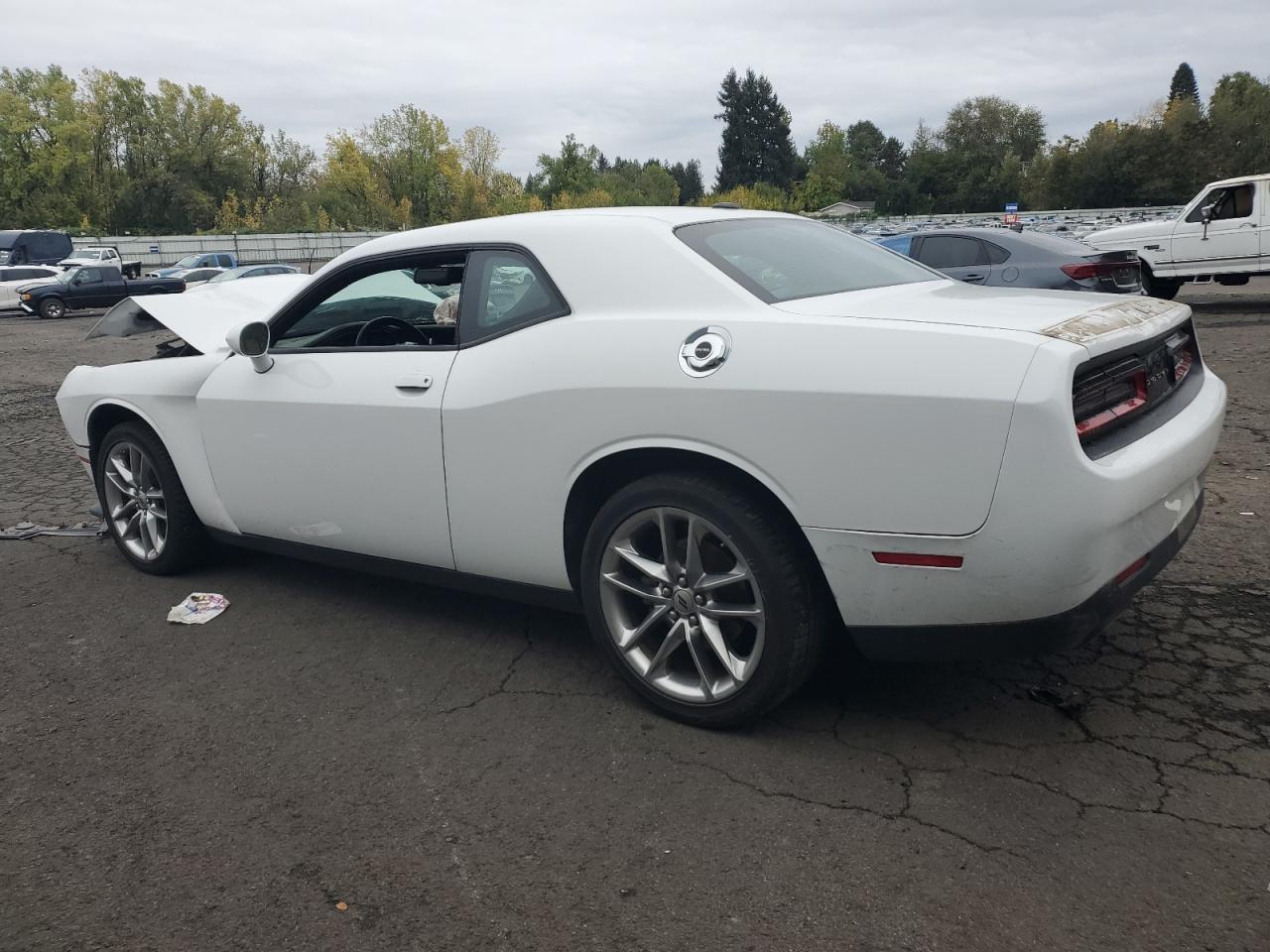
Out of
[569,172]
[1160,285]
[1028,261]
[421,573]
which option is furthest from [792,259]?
[569,172]

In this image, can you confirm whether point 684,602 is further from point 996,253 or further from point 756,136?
point 756,136

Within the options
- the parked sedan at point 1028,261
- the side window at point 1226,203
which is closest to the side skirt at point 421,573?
the parked sedan at point 1028,261

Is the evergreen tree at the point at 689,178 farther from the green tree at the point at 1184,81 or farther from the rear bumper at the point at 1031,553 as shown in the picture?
the rear bumper at the point at 1031,553

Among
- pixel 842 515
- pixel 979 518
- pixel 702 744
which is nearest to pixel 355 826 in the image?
pixel 702 744

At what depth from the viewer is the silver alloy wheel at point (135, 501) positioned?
457cm

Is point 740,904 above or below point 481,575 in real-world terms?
below

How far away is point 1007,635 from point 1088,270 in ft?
30.0

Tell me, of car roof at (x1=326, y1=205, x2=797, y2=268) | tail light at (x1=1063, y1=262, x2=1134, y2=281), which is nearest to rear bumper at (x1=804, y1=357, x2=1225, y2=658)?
car roof at (x1=326, y1=205, x2=797, y2=268)

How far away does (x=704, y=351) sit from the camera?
2.77 metres

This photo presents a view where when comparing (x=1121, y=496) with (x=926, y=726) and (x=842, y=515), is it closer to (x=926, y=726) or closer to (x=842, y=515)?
(x=842, y=515)

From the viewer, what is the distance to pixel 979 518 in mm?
2400

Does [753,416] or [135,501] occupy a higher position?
[753,416]

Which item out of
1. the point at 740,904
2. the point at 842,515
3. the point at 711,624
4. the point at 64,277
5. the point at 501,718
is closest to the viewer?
the point at 740,904

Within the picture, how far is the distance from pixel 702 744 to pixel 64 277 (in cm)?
3069
